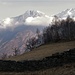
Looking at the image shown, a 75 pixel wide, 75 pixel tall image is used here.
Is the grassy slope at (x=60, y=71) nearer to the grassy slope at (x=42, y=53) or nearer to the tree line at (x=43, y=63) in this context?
the tree line at (x=43, y=63)

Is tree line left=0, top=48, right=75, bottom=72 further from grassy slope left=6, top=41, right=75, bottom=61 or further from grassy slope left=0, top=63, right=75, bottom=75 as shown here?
grassy slope left=6, top=41, right=75, bottom=61

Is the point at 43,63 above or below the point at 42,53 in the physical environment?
above

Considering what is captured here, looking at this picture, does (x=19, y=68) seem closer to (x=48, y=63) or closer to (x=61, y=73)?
(x=48, y=63)

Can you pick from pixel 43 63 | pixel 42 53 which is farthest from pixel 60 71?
pixel 42 53

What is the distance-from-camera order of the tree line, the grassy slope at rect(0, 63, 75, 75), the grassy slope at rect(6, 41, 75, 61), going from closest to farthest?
1. the grassy slope at rect(0, 63, 75, 75)
2. the tree line
3. the grassy slope at rect(6, 41, 75, 61)

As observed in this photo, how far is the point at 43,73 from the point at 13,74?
6969 mm

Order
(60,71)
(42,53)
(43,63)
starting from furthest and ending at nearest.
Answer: (42,53)
(43,63)
(60,71)

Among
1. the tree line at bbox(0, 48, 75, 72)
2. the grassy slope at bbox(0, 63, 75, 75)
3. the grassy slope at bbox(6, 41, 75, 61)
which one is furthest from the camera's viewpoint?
the grassy slope at bbox(6, 41, 75, 61)

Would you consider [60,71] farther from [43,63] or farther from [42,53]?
[42,53]

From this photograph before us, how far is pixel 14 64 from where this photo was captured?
171ft

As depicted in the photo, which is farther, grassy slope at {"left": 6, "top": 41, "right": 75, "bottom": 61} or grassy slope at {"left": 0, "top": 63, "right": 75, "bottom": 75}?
grassy slope at {"left": 6, "top": 41, "right": 75, "bottom": 61}

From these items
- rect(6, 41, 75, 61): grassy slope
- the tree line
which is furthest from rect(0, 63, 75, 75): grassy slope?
rect(6, 41, 75, 61): grassy slope

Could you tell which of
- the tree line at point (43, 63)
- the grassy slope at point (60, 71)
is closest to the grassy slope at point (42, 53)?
the tree line at point (43, 63)

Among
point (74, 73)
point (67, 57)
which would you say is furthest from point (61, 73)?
point (67, 57)
